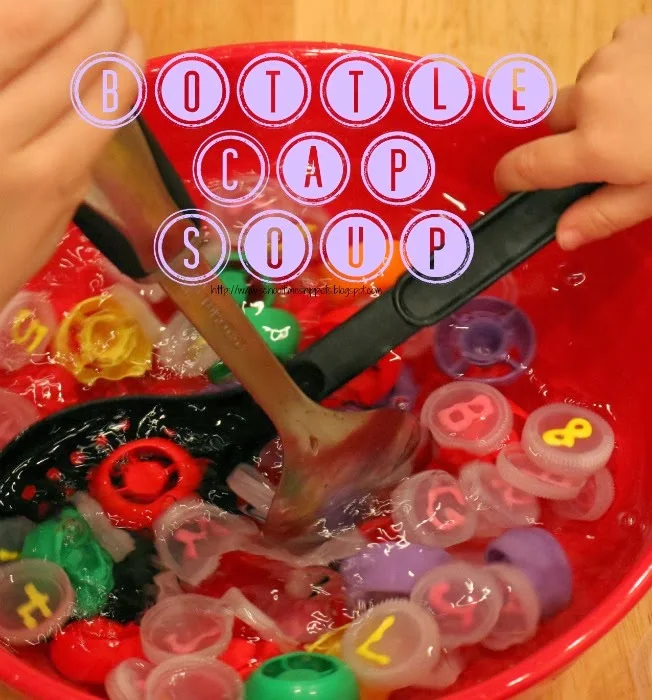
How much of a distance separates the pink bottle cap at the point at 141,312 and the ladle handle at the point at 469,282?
0.19m

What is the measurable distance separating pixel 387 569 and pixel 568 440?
0.54ft

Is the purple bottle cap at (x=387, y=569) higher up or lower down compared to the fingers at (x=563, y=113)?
lower down

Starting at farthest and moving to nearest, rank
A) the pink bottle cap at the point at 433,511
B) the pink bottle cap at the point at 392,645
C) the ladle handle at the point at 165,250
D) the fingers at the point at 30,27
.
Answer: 1. the pink bottle cap at the point at 433,511
2. the pink bottle cap at the point at 392,645
3. the ladle handle at the point at 165,250
4. the fingers at the point at 30,27

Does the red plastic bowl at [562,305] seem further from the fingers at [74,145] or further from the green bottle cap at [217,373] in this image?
the fingers at [74,145]

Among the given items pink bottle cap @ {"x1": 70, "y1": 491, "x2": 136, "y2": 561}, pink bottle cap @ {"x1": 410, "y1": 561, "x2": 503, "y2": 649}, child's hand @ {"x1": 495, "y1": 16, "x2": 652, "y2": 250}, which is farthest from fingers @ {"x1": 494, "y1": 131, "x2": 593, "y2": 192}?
pink bottle cap @ {"x1": 70, "y1": 491, "x2": 136, "y2": 561}

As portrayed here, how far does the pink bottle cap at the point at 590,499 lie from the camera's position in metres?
0.59

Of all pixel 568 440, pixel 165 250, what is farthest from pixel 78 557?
pixel 568 440

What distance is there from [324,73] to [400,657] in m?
0.41

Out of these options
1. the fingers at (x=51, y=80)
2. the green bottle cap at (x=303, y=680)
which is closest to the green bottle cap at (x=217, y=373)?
the green bottle cap at (x=303, y=680)

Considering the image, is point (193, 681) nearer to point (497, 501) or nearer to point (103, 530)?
point (103, 530)

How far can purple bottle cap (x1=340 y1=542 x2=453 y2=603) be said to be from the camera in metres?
0.54

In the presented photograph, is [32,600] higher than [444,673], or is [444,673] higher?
[32,600]

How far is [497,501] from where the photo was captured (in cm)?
59

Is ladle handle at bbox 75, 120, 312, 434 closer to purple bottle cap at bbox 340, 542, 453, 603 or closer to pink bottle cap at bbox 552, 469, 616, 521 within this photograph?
purple bottle cap at bbox 340, 542, 453, 603
